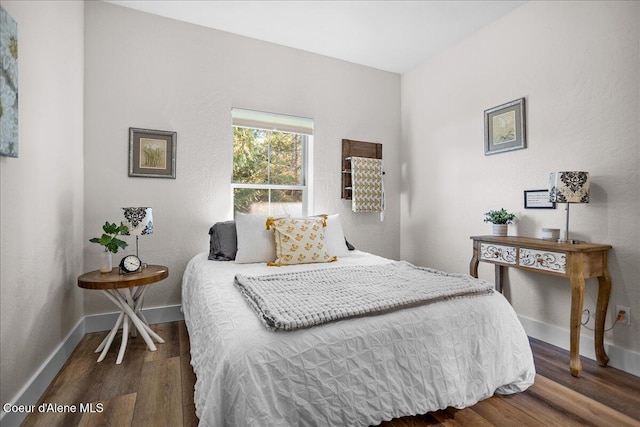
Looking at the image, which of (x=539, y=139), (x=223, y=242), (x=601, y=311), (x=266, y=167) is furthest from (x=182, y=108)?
(x=601, y=311)

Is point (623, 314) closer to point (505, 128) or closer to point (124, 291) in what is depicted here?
point (505, 128)

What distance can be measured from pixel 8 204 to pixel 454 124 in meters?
3.49

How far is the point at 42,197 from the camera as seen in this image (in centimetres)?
181

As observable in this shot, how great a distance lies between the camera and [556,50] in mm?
2459

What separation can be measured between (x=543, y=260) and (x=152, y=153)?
10.4 feet

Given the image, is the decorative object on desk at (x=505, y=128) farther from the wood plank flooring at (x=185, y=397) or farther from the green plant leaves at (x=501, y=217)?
the wood plank flooring at (x=185, y=397)

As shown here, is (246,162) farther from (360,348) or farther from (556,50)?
(556,50)

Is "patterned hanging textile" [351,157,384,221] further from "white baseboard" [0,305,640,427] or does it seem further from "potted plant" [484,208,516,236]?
"white baseboard" [0,305,640,427]

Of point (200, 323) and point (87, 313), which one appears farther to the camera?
point (87, 313)

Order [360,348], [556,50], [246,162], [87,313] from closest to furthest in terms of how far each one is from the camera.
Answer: [360,348], [556,50], [87,313], [246,162]

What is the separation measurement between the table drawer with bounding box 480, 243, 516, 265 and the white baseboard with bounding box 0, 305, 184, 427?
8.83 ft

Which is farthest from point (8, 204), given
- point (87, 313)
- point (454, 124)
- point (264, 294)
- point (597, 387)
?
point (454, 124)

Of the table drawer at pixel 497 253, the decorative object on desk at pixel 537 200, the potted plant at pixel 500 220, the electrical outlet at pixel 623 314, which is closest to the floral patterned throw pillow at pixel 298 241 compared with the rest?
the table drawer at pixel 497 253

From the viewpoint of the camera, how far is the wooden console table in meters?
2.00
